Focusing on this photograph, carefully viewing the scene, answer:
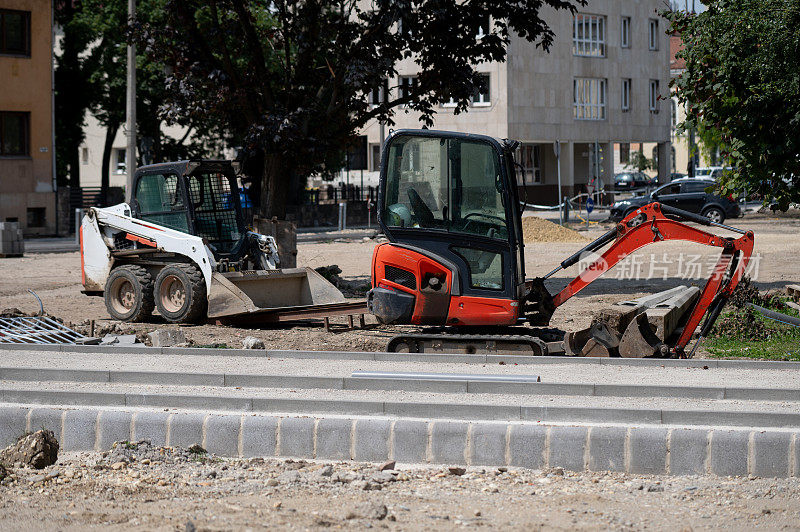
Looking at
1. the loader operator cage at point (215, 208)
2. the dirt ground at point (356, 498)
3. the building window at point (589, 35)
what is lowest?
the dirt ground at point (356, 498)

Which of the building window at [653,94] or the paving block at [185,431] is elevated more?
the building window at [653,94]

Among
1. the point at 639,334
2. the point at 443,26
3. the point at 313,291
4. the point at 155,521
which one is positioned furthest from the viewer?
the point at 443,26

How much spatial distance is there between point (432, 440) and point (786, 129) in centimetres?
758

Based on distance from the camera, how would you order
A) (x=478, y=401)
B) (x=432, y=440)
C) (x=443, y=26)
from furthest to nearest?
1. (x=443, y=26)
2. (x=478, y=401)
3. (x=432, y=440)

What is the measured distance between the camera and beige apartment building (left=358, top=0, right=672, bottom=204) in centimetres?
5178

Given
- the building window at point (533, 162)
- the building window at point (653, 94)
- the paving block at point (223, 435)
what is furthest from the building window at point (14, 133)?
the building window at point (653, 94)

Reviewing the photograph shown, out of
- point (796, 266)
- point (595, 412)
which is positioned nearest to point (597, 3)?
point (796, 266)

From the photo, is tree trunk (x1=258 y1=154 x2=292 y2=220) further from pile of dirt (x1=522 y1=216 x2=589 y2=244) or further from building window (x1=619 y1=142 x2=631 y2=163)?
building window (x1=619 y1=142 x2=631 y2=163)

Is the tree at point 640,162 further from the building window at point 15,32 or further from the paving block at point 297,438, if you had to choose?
the paving block at point 297,438

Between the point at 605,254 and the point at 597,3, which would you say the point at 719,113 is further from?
the point at 597,3

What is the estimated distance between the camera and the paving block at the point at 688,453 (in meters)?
7.39

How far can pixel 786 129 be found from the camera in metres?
13.2

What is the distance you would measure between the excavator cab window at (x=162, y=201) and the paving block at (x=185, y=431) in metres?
7.70

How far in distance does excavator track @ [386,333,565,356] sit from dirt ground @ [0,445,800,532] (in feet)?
11.5
